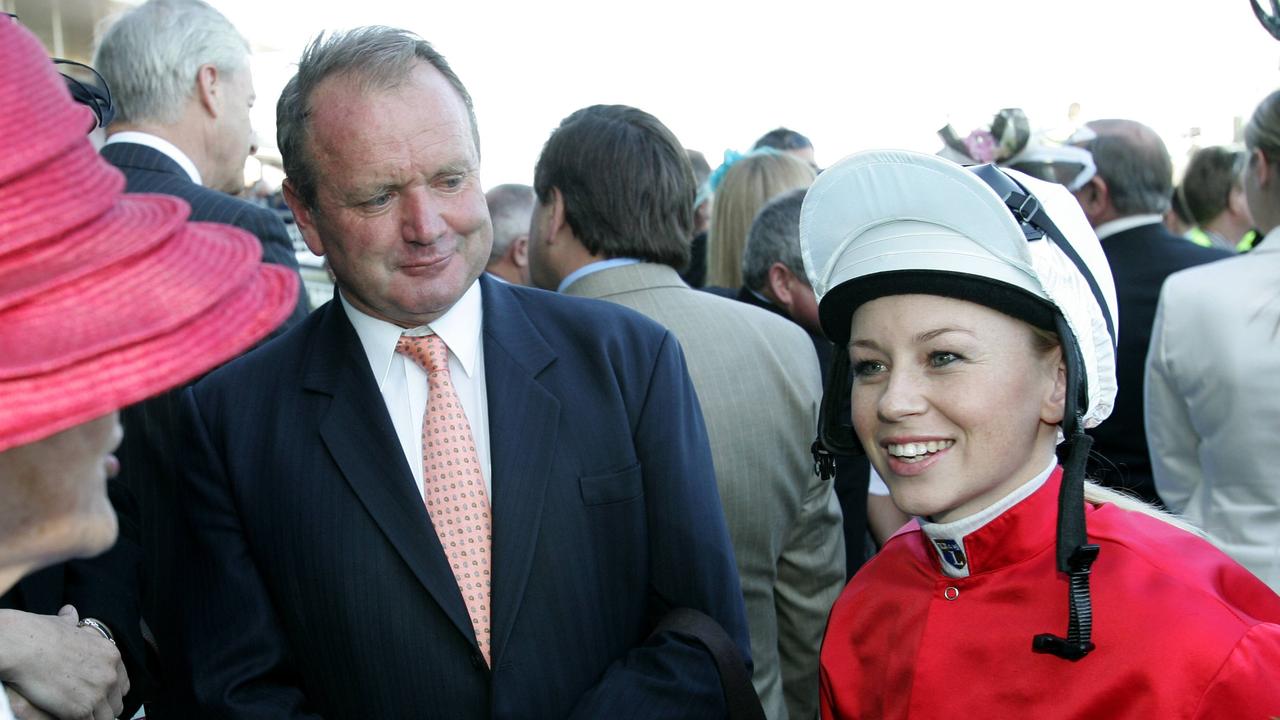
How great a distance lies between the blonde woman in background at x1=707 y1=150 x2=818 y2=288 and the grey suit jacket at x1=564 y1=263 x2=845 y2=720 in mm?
1351

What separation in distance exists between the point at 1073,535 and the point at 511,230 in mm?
4058

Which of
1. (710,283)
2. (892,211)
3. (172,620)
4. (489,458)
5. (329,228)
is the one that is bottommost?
(710,283)

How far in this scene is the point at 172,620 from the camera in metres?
2.22

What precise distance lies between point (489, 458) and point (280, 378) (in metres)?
0.46

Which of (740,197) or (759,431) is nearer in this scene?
(759,431)

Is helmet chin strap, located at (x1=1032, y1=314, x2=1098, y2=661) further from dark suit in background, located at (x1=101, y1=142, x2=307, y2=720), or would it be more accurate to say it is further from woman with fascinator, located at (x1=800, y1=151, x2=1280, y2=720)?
dark suit in background, located at (x1=101, y1=142, x2=307, y2=720)

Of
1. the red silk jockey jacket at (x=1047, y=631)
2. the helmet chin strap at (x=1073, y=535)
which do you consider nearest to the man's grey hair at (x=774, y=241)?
the red silk jockey jacket at (x=1047, y=631)

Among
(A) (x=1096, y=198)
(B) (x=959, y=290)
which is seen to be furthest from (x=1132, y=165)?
(B) (x=959, y=290)

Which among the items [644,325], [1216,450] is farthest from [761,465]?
[1216,450]

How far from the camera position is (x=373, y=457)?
2.16m

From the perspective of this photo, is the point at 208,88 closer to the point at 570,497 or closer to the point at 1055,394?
the point at 570,497

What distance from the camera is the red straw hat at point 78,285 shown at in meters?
0.98

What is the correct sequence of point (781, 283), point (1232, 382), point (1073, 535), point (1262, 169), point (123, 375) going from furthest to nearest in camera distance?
point (781, 283) → point (1262, 169) → point (1232, 382) → point (1073, 535) → point (123, 375)

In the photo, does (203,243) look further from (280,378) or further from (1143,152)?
(1143,152)
